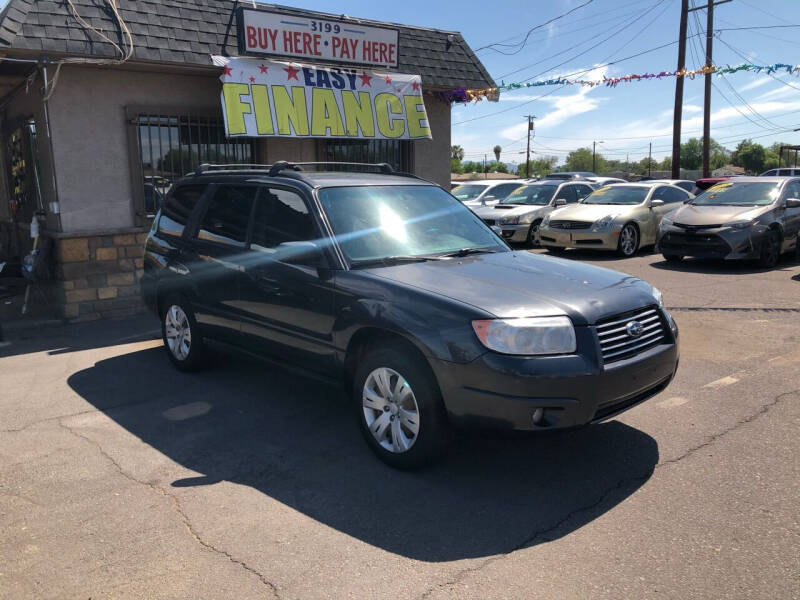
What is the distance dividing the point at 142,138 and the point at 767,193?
10.7 m

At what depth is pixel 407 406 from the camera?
12.8 feet

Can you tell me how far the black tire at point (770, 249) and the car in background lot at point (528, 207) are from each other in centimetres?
458

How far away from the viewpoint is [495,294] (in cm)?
386

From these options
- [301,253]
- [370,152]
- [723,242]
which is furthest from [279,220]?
[723,242]

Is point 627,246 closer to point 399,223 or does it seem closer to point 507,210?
point 507,210

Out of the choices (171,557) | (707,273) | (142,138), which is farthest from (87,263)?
(707,273)

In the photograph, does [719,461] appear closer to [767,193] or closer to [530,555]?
[530,555]

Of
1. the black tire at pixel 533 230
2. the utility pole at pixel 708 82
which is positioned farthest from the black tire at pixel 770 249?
the utility pole at pixel 708 82

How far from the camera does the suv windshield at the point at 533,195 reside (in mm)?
15938

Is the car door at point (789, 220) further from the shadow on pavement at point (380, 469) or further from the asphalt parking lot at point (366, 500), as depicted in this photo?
the shadow on pavement at point (380, 469)

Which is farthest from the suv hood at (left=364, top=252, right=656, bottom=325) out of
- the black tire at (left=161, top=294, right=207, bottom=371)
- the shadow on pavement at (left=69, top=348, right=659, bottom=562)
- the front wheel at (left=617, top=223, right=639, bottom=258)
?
the front wheel at (left=617, top=223, right=639, bottom=258)

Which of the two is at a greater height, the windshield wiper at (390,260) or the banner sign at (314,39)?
the banner sign at (314,39)

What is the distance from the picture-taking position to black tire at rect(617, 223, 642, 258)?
13.0 metres

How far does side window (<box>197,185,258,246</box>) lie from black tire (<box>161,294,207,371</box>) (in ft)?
2.29
